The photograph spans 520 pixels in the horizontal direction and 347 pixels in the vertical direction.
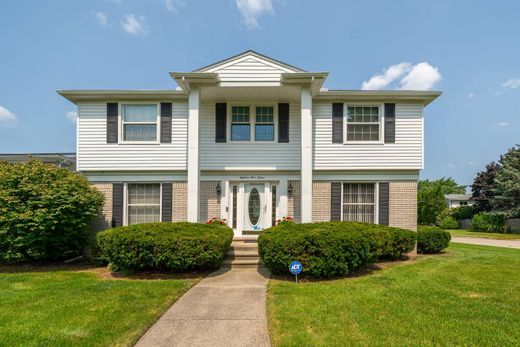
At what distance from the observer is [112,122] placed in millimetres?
9516

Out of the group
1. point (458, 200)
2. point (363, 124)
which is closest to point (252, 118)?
point (363, 124)

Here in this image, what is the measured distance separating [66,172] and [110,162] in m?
1.25

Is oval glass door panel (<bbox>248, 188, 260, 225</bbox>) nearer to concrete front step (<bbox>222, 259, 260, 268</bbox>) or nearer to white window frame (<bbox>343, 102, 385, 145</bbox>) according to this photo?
concrete front step (<bbox>222, 259, 260, 268</bbox>)

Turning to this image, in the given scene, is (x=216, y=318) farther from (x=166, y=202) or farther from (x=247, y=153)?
(x=247, y=153)

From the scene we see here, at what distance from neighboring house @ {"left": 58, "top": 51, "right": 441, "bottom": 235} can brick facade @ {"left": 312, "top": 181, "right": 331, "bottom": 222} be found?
0.11 feet

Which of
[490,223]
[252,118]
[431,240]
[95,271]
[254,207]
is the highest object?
[252,118]

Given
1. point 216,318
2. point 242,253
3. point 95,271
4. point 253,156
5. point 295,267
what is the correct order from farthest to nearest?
1. point 253,156
2. point 242,253
3. point 95,271
4. point 295,267
5. point 216,318

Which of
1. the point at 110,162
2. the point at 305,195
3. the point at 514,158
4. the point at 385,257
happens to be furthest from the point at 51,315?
the point at 514,158

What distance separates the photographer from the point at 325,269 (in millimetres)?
6340

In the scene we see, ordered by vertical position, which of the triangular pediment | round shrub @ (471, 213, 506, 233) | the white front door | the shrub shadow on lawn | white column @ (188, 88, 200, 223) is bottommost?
round shrub @ (471, 213, 506, 233)

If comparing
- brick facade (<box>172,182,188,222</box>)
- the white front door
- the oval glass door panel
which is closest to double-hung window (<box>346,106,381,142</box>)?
the white front door

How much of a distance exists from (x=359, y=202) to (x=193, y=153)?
5.67 metres

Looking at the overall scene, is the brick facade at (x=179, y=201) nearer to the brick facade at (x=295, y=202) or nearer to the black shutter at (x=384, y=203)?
the brick facade at (x=295, y=202)

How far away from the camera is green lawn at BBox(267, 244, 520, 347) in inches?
147
